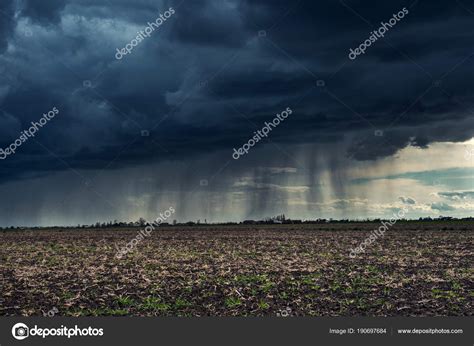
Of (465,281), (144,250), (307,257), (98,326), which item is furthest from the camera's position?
(144,250)

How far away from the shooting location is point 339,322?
14.1 meters

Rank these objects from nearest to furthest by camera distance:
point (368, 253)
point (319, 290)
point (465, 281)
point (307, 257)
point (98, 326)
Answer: point (98, 326) → point (319, 290) → point (465, 281) → point (307, 257) → point (368, 253)

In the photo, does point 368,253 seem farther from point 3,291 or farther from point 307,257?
point 3,291

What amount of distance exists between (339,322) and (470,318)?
416 cm

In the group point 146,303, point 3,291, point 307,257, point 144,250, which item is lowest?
point 146,303

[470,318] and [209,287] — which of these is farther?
[209,287]

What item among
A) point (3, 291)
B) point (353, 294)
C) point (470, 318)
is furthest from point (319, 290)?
point (3, 291)

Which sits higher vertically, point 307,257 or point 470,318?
point 307,257
